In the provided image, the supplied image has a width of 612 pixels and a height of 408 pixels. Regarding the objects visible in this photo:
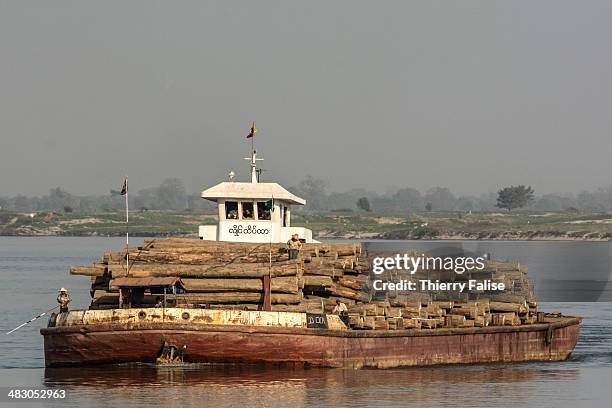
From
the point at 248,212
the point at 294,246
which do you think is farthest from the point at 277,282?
the point at 248,212

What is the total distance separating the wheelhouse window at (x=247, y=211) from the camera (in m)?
41.7

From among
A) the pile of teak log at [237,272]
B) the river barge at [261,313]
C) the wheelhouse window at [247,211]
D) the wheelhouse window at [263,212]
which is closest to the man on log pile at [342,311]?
the river barge at [261,313]

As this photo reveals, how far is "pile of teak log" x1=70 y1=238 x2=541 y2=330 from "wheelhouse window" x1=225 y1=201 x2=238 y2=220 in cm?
226

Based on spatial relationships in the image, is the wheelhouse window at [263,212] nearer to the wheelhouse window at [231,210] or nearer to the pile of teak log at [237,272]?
the wheelhouse window at [231,210]

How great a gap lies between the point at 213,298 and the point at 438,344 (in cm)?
692

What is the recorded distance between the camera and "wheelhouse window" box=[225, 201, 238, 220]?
41.7 meters

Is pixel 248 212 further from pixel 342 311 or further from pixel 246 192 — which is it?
pixel 342 311

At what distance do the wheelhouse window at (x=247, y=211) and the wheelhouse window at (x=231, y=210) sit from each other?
253 mm

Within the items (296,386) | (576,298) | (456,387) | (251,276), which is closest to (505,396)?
(456,387)

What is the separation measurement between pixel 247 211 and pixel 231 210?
52 cm

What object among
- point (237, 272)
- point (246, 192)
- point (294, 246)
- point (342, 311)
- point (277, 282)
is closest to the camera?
point (277, 282)

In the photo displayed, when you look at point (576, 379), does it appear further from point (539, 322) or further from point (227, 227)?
point (227, 227)

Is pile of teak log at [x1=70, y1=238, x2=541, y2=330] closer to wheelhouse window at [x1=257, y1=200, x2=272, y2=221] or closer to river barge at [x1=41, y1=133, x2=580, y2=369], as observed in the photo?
river barge at [x1=41, y1=133, x2=580, y2=369]

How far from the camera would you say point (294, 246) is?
1510 inches
